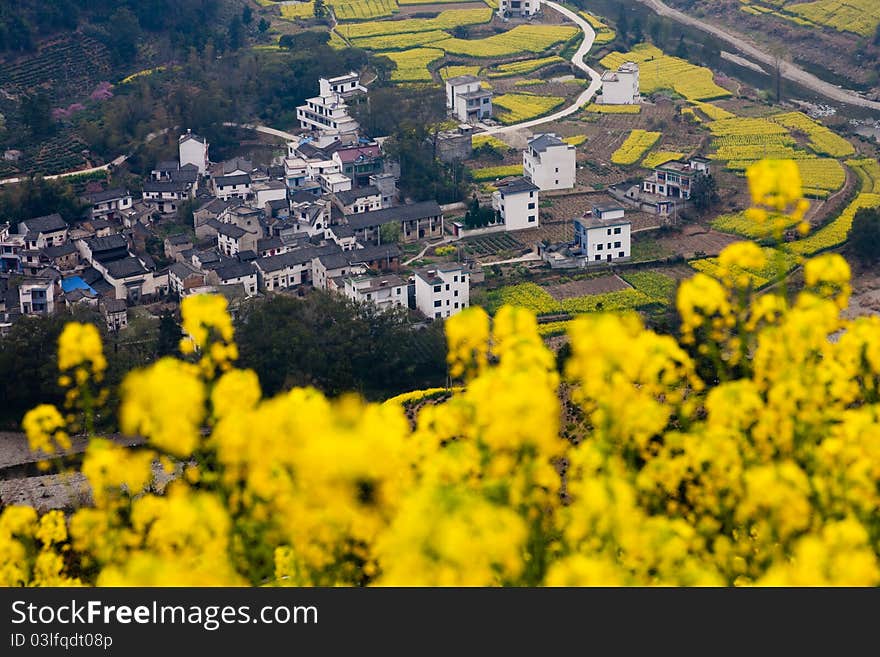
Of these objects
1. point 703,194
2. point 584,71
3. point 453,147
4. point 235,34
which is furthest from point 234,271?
point 584,71

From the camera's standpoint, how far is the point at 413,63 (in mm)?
30328

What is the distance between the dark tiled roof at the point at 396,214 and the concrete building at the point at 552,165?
2485mm

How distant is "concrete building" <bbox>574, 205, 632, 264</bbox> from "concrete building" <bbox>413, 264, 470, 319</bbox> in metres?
2.60

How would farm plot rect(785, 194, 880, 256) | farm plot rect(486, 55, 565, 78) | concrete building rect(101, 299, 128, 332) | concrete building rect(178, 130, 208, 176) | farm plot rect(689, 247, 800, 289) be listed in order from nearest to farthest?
concrete building rect(101, 299, 128, 332) < farm plot rect(689, 247, 800, 289) < farm plot rect(785, 194, 880, 256) < concrete building rect(178, 130, 208, 176) < farm plot rect(486, 55, 565, 78)

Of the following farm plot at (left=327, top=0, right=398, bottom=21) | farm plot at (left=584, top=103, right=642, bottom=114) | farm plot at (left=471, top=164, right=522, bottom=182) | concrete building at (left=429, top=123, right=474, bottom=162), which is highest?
concrete building at (left=429, top=123, right=474, bottom=162)

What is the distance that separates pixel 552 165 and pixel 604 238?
3393 millimetres

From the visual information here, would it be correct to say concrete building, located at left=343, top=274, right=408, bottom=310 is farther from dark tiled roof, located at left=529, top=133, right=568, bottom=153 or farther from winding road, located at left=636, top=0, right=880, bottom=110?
winding road, located at left=636, top=0, right=880, bottom=110

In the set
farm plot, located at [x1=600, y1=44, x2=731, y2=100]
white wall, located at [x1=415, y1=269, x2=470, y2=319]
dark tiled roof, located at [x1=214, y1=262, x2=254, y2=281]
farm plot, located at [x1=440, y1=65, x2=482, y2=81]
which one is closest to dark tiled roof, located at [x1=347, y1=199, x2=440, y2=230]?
dark tiled roof, located at [x1=214, y1=262, x2=254, y2=281]

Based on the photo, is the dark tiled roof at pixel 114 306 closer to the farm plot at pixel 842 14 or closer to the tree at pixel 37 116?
the tree at pixel 37 116

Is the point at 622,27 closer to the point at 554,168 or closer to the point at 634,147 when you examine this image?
the point at 634,147

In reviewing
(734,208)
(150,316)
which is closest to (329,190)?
(150,316)

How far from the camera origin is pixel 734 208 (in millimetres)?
21828

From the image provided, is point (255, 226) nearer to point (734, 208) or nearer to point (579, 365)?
point (734, 208)

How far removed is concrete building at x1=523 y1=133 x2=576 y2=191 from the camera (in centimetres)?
2278
